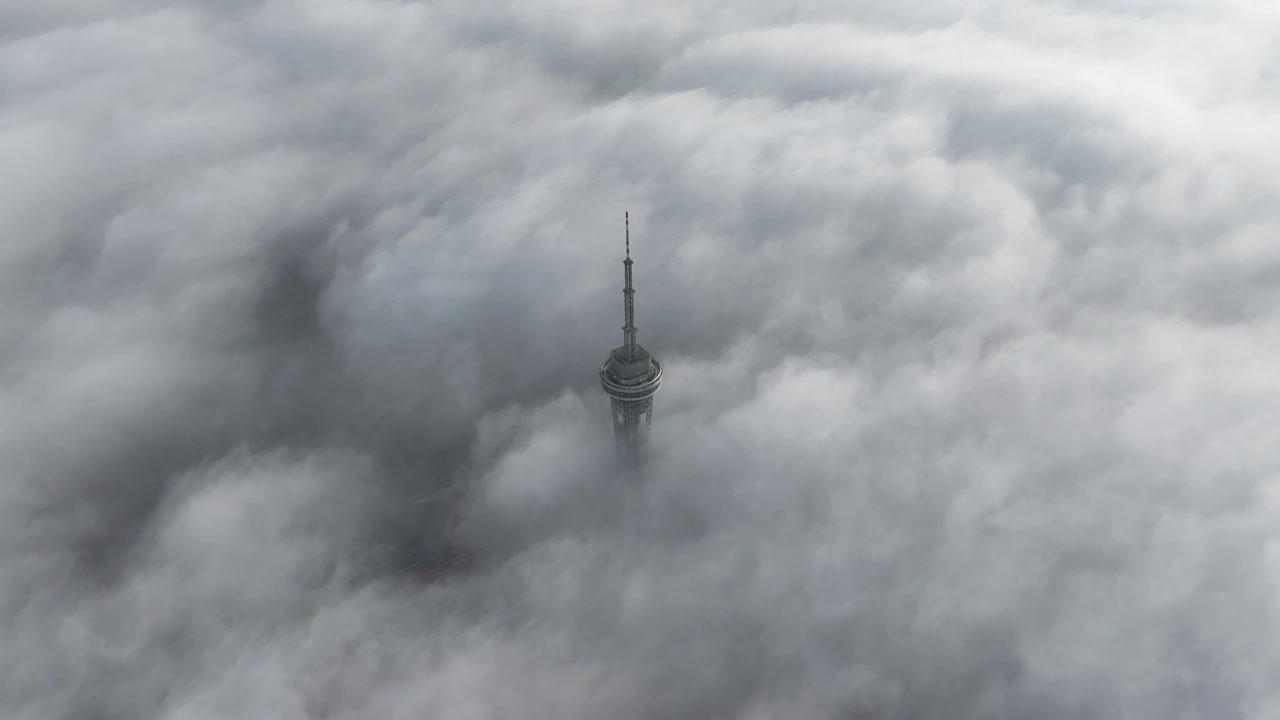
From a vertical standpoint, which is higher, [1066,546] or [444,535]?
[1066,546]

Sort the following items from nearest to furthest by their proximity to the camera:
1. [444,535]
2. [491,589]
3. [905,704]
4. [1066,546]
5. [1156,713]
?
[1156,713] → [905,704] → [1066,546] → [491,589] → [444,535]

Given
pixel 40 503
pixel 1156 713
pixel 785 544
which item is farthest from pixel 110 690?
pixel 1156 713

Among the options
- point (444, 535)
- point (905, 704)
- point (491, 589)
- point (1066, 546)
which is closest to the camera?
point (905, 704)

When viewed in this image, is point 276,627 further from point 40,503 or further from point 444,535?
point 40,503

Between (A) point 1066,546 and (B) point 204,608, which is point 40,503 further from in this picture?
(A) point 1066,546

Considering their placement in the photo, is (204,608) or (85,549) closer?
(204,608)

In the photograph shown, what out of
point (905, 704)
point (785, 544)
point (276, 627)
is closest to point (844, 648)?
Result: point (905, 704)

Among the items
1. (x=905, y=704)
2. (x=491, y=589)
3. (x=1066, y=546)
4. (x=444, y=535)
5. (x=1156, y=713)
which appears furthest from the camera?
(x=444, y=535)

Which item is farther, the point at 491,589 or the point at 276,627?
the point at 491,589

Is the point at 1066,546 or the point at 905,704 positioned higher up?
the point at 1066,546
